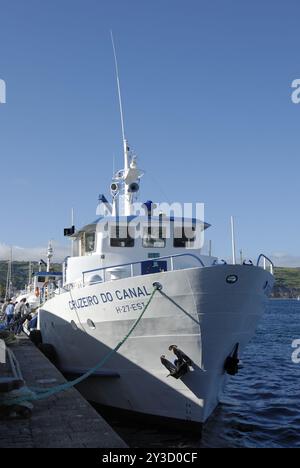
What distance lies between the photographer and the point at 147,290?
406 inches

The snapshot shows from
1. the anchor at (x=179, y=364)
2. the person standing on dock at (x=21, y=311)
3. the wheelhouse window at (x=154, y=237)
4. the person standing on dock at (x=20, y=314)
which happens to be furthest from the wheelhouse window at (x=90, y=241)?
the person standing on dock at (x=21, y=311)

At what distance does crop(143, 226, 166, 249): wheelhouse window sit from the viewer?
45.8 ft

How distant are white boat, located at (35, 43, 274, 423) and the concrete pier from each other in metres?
2.15

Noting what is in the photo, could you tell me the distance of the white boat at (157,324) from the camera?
33.0ft

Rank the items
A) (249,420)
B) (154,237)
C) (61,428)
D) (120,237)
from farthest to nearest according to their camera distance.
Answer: (154,237) → (120,237) → (249,420) → (61,428)

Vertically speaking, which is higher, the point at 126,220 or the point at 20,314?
the point at 126,220

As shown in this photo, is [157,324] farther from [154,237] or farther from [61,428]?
[154,237]

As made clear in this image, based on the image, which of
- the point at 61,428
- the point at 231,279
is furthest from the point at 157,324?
the point at 61,428

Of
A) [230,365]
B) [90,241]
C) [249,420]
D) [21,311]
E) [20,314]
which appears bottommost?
[249,420]

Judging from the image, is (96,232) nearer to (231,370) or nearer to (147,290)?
(147,290)

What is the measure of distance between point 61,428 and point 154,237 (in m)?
7.58

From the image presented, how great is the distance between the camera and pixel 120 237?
45.1ft
